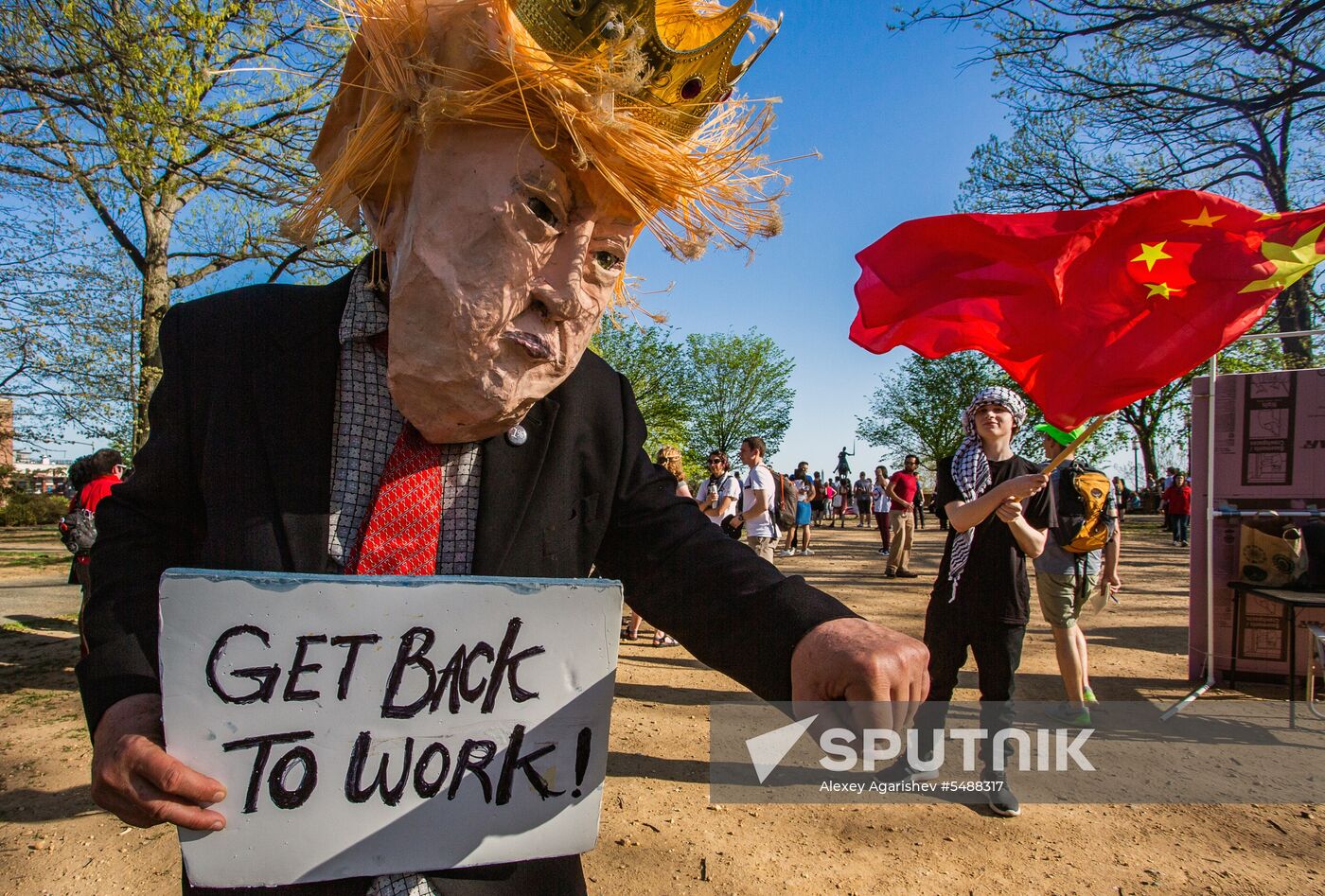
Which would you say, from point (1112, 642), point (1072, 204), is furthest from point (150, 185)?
point (1072, 204)

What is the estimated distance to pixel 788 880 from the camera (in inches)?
121

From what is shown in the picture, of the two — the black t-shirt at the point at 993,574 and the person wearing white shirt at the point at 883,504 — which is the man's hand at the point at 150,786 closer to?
the black t-shirt at the point at 993,574

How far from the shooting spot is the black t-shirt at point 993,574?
3.72m

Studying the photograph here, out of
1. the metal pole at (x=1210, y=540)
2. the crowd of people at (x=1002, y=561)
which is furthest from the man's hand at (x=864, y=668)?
the metal pole at (x=1210, y=540)

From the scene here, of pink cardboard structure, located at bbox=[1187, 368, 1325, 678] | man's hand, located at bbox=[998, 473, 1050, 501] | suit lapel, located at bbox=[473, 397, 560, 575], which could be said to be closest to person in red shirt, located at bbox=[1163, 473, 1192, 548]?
pink cardboard structure, located at bbox=[1187, 368, 1325, 678]

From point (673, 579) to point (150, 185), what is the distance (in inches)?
261

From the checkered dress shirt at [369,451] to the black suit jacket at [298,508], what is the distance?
0.03 metres

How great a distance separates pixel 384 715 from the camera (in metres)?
1.13

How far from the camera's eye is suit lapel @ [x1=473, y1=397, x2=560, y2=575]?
1.29m

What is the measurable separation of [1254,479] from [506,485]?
6.57 metres

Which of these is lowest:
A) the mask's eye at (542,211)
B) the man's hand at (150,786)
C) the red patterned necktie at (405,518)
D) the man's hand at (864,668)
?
the man's hand at (150,786)

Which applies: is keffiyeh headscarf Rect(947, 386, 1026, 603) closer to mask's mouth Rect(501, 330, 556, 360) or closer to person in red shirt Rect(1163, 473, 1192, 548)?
mask's mouth Rect(501, 330, 556, 360)

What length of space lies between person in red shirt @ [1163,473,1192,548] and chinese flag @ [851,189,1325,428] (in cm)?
1838
